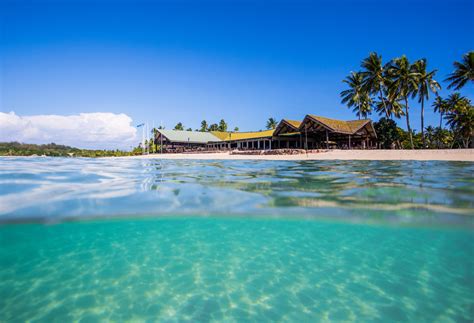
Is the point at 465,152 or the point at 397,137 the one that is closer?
the point at 465,152

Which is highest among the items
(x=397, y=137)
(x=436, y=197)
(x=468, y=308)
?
(x=397, y=137)

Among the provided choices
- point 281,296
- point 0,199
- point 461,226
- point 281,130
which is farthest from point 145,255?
point 281,130

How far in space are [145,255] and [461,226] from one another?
19.5 ft

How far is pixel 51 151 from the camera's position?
4484cm

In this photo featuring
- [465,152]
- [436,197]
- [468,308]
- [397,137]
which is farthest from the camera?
[397,137]

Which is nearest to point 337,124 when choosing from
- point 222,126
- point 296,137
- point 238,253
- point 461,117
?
point 296,137

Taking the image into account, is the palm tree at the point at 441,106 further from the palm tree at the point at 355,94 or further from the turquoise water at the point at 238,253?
the turquoise water at the point at 238,253

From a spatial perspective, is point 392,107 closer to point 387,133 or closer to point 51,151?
point 387,133

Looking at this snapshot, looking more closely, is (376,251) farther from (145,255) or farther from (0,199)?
(0,199)

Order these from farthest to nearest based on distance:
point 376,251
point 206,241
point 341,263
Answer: point 206,241 < point 376,251 < point 341,263

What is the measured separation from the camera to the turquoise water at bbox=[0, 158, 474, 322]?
3.11 meters

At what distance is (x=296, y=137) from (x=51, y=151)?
39.4 m

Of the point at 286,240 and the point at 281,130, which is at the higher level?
the point at 281,130

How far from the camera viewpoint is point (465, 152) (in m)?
20.0
